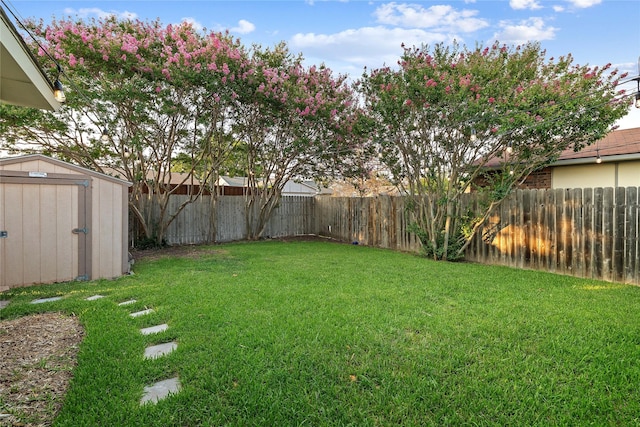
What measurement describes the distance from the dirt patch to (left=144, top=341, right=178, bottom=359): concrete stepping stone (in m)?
0.46

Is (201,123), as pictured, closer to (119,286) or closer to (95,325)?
(119,286)

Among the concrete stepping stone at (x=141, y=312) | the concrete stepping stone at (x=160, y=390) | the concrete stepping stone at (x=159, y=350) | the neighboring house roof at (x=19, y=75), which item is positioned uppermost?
the neighboring house roof at (x=19, y=75)

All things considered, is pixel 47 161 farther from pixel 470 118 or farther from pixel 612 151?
pixel 612 151

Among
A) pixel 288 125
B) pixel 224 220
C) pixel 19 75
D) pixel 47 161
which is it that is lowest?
pixel 224 220

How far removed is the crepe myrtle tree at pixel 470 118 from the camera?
17.0 ft

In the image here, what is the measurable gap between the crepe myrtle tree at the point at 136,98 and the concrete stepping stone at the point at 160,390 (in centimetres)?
672

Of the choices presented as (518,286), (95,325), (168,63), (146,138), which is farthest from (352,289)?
(146,138)

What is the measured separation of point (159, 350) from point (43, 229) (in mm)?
3580

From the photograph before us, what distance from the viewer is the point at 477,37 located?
6.19 metres

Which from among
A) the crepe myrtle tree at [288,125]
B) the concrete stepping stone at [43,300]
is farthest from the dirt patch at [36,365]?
the crepe myrtle tree at [288,125]

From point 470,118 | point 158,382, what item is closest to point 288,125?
point 470,118

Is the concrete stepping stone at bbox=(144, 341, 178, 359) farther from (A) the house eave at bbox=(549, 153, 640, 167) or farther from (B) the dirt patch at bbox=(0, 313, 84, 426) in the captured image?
(A) the house eave at bbox=(549, 153, 640, 167)

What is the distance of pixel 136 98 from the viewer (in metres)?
7.27

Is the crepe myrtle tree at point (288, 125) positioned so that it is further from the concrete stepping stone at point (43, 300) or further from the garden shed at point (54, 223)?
the concrete stepping stone at point (43, 300)
